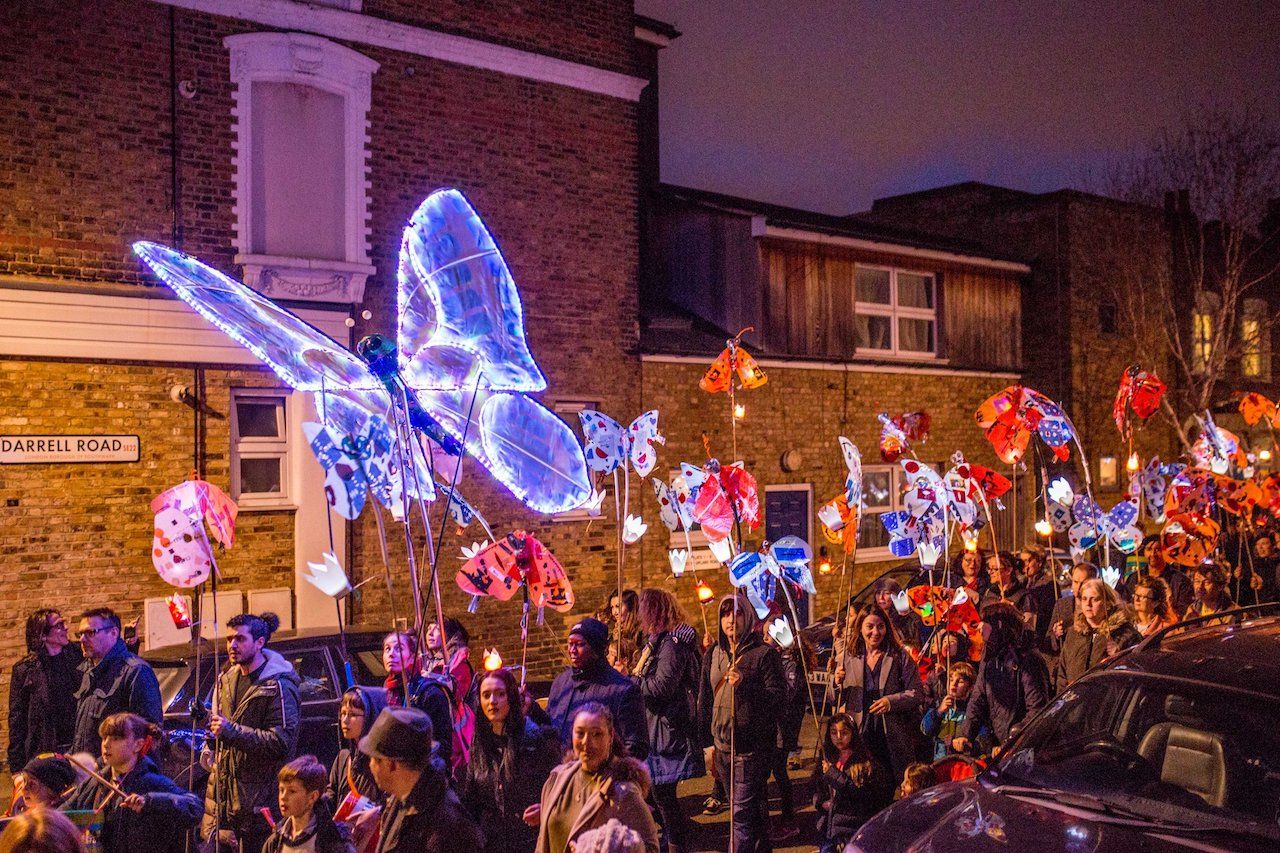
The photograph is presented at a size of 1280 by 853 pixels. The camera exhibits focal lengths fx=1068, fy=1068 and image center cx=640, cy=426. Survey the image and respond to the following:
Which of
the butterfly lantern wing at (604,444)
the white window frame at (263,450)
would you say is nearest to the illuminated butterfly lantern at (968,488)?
the butterfly lantern wing at (604,444)


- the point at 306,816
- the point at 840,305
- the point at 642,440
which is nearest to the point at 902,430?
the point at 642,440

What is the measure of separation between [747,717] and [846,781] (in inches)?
29.0

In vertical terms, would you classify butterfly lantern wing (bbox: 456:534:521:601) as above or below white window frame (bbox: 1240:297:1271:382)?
below

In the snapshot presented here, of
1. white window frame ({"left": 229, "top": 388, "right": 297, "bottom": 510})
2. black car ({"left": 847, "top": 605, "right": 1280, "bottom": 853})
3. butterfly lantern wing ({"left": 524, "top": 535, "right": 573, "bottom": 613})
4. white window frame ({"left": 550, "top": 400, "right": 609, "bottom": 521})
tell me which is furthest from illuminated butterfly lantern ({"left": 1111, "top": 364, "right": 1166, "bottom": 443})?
white window frame ({"left": 229, "top": 388, "right": 297, "bottom": 510})

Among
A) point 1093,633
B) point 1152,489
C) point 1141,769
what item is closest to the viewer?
point 1141,769

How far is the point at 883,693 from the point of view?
696 centimetres

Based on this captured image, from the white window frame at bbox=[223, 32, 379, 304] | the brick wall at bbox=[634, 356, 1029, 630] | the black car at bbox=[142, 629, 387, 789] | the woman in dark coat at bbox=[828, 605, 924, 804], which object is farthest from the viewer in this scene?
the brick wall at bbox=[634, 356, 1029, 630]

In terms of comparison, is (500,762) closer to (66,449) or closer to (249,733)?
(249,733)

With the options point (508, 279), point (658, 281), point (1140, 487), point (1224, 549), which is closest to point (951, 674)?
point (508, 279)

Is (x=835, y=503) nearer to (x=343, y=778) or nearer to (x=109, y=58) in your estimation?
(x=343, y=778)

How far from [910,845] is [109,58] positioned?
1028cm

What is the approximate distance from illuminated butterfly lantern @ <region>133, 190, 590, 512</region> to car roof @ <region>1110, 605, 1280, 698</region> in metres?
3.40

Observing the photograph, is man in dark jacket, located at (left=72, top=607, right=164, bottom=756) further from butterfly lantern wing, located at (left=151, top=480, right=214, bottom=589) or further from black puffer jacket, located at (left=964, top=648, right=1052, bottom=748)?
black puffer jacket, located at (left=964, top=648, right=1052, bottom=748)

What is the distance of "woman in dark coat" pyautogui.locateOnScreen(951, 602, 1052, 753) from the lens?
6.72 metres
